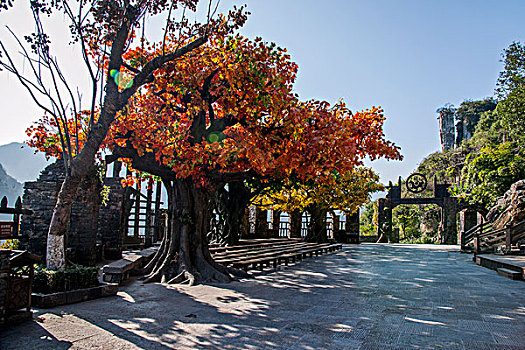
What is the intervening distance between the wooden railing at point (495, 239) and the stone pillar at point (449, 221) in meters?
11.3

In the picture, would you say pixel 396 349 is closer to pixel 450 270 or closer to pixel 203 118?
pixel 203 118

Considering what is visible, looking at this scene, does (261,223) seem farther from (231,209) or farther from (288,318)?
(288,318)

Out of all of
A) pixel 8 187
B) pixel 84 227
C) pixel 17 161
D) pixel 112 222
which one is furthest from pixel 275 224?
pixel 17 161

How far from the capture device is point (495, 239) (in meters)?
15.4

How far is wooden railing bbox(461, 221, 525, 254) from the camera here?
1440 centimetres

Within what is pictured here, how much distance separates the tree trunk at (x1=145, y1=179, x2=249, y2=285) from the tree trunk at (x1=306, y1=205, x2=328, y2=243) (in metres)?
14.5

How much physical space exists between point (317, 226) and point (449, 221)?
13148 millimetres

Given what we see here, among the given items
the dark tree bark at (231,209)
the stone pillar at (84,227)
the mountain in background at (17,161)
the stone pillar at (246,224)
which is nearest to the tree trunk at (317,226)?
the stone pillar at (246,224)

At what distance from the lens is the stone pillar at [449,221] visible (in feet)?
98.6

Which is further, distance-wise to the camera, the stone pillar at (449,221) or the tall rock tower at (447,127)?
the tall rock tower at (447,127)

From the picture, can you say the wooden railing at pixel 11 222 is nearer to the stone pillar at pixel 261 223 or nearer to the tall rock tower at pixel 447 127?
the stone pillar at pixel 261 223

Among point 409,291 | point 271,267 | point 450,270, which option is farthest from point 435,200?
point 409,291

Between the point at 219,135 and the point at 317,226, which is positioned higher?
the point at 219,135

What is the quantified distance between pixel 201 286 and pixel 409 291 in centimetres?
422
